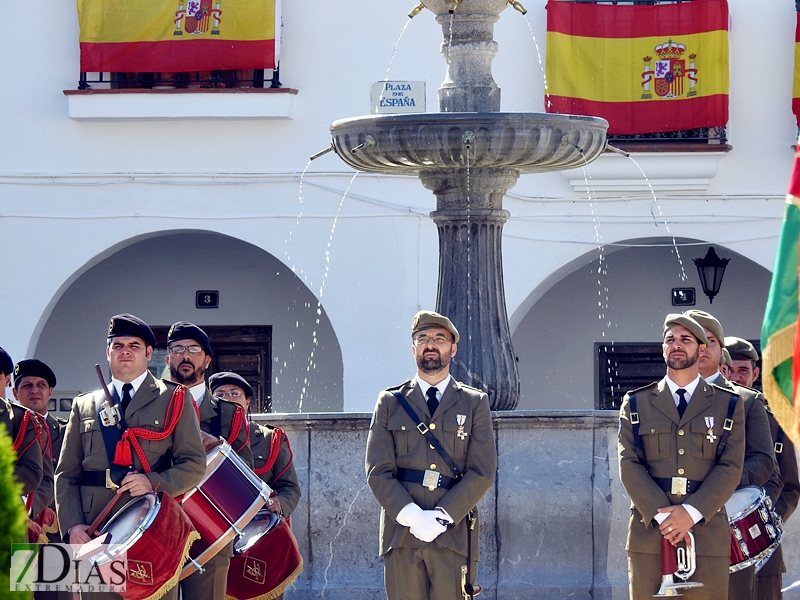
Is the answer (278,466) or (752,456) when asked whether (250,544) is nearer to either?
(278,466)

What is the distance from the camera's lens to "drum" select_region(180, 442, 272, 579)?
648cm

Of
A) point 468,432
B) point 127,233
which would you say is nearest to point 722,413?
point 468,432

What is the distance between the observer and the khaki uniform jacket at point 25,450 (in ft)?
21.7

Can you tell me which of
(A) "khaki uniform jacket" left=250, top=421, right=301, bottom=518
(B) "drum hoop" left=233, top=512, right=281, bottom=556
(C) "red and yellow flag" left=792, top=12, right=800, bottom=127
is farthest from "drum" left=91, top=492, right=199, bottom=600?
(C) "red and yellow flag" left=792, top=12, right=800, bottom=127

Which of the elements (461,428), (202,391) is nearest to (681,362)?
(461,428)

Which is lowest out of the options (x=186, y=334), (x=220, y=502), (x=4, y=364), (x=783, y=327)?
(x=220, y=502)

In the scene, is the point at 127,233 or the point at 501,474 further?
the point at 127,233

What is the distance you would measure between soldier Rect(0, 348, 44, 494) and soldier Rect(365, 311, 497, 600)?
1481 millimetres

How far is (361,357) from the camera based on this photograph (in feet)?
47.3

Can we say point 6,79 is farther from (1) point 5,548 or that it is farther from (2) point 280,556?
(1) point 5,548

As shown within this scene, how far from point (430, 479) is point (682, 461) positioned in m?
1.08

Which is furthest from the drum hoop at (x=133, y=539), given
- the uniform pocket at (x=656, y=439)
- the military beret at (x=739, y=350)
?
the military beret at (x=739, y=350)

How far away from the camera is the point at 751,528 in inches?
259

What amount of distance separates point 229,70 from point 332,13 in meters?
1.12
